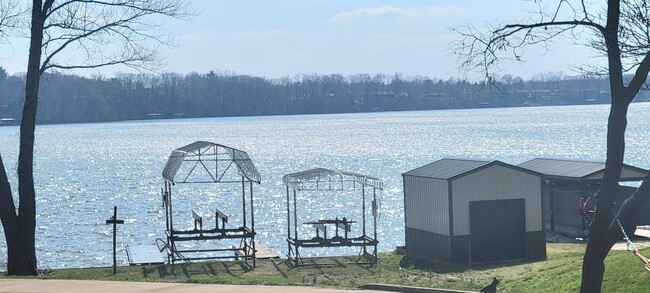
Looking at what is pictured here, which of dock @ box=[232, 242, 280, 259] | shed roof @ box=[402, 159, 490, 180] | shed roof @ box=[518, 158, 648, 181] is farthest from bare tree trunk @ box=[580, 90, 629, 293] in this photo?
dock @ box=[232, 242, 280, 259]

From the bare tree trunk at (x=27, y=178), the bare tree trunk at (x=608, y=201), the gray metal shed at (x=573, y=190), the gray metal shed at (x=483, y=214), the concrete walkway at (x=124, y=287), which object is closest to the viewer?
the bare tree trunk at (x=608, y=201)

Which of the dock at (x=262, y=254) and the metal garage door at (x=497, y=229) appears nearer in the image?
the metal garage door at (x=497, y=229)

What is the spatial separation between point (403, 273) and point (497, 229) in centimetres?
354

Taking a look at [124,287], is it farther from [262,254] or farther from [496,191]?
[262,254]

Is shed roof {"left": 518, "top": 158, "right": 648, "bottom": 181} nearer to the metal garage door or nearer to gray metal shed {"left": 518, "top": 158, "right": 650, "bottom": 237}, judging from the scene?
gray metal shed {"left": 518, "top": 158, "right": 650, "bottom": 237}

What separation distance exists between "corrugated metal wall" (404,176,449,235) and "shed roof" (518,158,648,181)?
5.74m

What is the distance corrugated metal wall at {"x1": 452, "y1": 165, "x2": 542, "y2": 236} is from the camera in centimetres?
A: 2527

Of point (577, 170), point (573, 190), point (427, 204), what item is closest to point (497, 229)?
point (427, 204)

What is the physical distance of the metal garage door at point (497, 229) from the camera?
2542 centimetres

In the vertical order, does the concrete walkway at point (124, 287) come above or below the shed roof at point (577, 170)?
below

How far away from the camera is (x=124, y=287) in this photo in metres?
17.5

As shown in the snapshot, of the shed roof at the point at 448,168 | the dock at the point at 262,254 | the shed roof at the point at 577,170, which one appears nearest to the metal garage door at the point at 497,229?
the shed roof at the point at 448,168

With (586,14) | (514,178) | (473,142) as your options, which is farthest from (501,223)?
(473,142)

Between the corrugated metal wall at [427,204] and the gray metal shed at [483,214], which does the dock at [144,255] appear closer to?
the corrugated metal wall at [427,204]
